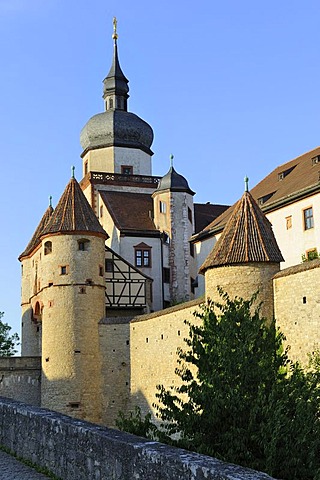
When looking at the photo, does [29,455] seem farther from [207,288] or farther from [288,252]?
[288,252]

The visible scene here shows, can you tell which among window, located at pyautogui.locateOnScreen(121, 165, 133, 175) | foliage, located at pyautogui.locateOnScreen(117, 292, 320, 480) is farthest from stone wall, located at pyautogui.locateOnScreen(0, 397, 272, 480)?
window, located at pyautogui.locateOnScreen(121, 165, 133, 175)

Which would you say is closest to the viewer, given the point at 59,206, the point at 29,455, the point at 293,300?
the point at 29,455

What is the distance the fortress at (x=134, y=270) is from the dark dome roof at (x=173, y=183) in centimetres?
10

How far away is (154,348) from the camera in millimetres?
31828

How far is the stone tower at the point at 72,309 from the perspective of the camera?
117 feet

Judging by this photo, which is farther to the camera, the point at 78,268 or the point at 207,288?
the point at 78,268

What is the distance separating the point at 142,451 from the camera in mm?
8500

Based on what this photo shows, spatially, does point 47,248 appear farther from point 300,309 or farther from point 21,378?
point 300,309

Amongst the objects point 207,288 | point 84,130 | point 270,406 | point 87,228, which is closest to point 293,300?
point 207,288

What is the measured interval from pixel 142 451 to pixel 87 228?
29597 mm

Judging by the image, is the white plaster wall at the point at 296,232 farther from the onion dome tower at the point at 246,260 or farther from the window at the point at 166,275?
the window at the point at 166,275

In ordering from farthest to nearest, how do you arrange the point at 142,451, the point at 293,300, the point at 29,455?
the point at 293,300 → the point at 29,455 → the point at 142,451

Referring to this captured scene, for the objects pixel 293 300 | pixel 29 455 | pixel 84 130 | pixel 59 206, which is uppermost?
pixel 84 130

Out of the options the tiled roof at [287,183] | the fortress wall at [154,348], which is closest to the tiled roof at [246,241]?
the fortress wall at [154,348]
